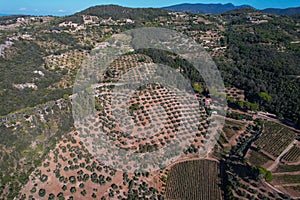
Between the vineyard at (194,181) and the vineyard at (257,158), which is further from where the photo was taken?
the vineyard at (257,158)

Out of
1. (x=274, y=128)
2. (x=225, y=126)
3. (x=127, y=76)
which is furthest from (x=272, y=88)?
(x=127, y=76)

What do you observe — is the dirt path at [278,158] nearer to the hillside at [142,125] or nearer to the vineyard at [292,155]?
the hillside at [142,125]

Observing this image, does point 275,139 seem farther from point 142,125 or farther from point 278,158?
point 142,125

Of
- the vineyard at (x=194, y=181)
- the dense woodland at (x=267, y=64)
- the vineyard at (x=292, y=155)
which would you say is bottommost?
the vineyard at (x=194, y=181)

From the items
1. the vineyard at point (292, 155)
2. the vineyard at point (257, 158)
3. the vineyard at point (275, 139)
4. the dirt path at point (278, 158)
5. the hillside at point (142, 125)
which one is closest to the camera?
the hillside at point (142, 125)

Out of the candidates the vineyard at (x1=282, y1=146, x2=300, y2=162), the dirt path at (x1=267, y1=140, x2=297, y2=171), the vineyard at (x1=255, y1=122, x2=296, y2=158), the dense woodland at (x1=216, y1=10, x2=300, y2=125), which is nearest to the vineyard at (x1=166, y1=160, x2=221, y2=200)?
the dirt path at (x1=267, y1=140, x2=297, y2=171)

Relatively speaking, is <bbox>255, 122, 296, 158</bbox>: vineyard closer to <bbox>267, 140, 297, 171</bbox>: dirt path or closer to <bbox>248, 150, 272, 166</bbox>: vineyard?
<bbox>267, 140, 297, 171</bbox>: dirt path

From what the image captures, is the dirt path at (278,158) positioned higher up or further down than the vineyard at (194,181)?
higher up

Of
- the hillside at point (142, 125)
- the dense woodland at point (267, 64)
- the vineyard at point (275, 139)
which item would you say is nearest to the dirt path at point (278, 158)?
Result: the hillside at point (142, 125)
